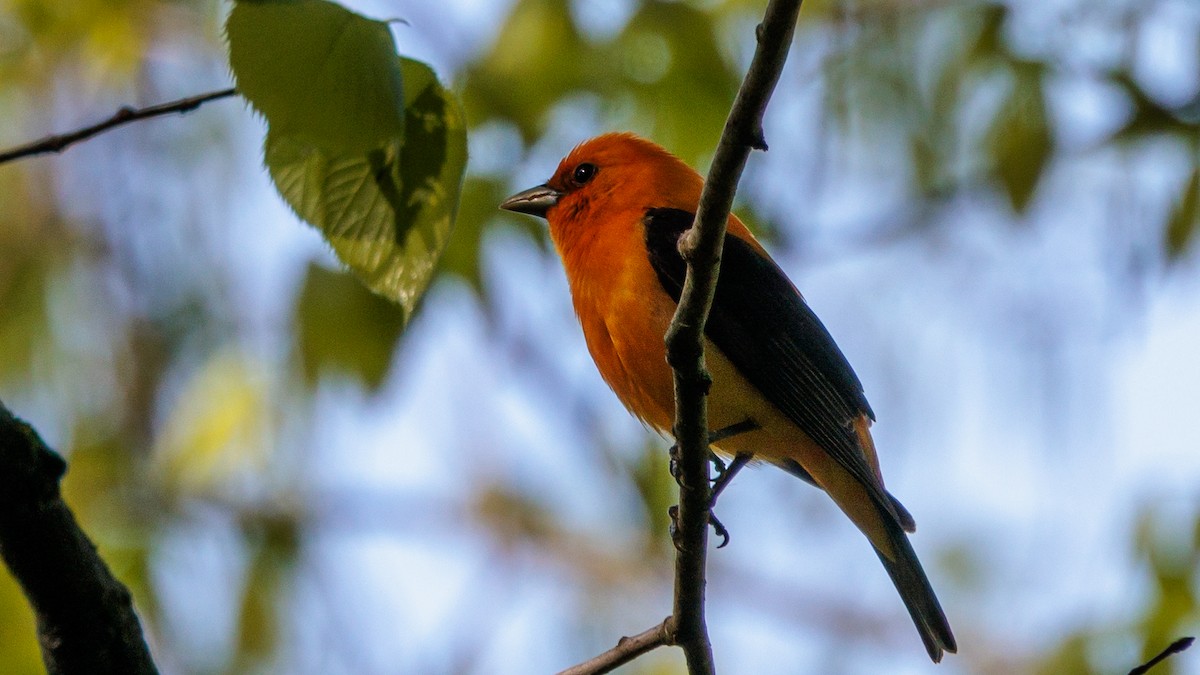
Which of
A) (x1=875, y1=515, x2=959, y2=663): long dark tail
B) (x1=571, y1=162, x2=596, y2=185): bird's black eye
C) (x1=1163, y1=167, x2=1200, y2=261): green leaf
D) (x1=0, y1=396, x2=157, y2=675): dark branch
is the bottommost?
(x1=0, y1=396, x2=157, y2=675): dark branch

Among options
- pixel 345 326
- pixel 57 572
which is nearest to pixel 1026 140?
pixel 345 326

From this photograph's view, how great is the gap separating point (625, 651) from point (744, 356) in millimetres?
1223

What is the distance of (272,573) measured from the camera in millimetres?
5949

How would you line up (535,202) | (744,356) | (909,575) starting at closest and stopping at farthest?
(744,356), (909,575), (535,202)

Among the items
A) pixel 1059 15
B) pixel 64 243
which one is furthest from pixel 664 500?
pixel 64 243

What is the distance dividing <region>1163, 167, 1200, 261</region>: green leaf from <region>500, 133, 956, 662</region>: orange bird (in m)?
1.15

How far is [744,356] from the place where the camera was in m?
3.82

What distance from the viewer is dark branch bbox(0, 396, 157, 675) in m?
2.04

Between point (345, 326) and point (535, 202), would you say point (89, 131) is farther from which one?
point (535, 202)

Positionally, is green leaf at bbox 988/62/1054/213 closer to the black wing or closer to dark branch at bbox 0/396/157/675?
the black wing

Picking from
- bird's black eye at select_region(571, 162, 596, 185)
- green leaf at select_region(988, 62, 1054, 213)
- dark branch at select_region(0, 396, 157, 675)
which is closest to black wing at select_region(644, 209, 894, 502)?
bird's black eye at select_region(571, 162, 596, 185)

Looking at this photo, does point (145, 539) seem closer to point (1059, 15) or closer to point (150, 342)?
point (150, 342)

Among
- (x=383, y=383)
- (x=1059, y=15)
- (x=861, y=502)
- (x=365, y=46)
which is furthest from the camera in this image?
(x=1059, y=15)

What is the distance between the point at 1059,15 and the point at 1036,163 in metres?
0.79
